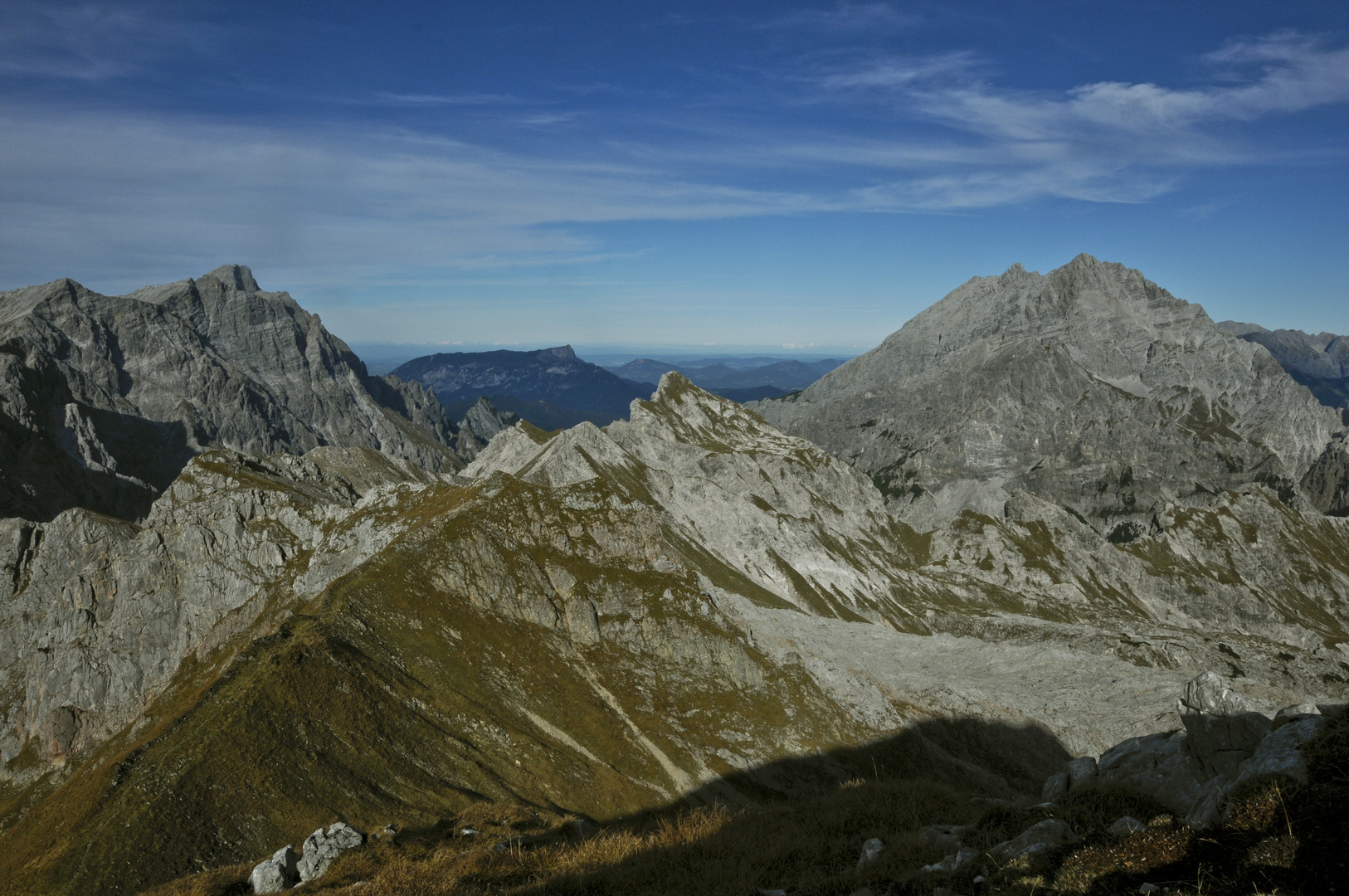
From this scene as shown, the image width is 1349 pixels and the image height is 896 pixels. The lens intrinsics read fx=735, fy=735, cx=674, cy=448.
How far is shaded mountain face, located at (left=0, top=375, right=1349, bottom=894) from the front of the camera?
56.2 meters

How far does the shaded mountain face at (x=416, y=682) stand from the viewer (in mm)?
56188

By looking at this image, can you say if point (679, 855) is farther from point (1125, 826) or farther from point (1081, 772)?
point (1081, 772)

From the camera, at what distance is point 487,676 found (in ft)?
277

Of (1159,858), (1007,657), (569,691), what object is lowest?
(1007,657)

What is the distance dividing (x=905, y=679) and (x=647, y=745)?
252ft

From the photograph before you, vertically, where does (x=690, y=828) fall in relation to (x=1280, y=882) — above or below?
below

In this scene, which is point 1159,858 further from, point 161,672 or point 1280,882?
point 161,672

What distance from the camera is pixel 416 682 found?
253 ft

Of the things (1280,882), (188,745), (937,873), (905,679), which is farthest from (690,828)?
(905,679)

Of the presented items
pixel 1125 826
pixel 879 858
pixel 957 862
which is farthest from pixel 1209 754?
pixel 879 858

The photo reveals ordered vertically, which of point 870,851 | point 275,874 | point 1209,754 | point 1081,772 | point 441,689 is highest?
point 1209,754

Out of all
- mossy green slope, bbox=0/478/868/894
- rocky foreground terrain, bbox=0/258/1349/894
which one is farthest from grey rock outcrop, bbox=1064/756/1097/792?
mossy green slope, bbox=0/478/868/894

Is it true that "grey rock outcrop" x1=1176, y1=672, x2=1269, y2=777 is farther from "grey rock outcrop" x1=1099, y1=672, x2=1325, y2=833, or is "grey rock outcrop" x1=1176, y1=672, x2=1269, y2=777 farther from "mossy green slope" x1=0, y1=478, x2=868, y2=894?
"mossy green slope" x1=0, y1=478, x2=868, y2=894

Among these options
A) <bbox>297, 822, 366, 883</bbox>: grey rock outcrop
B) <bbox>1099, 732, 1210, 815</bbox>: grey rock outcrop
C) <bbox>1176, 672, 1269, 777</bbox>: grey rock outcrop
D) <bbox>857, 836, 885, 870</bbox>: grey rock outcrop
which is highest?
<bbox>1176, 672, 1269, 777</bbox>: grey rock outcrop
